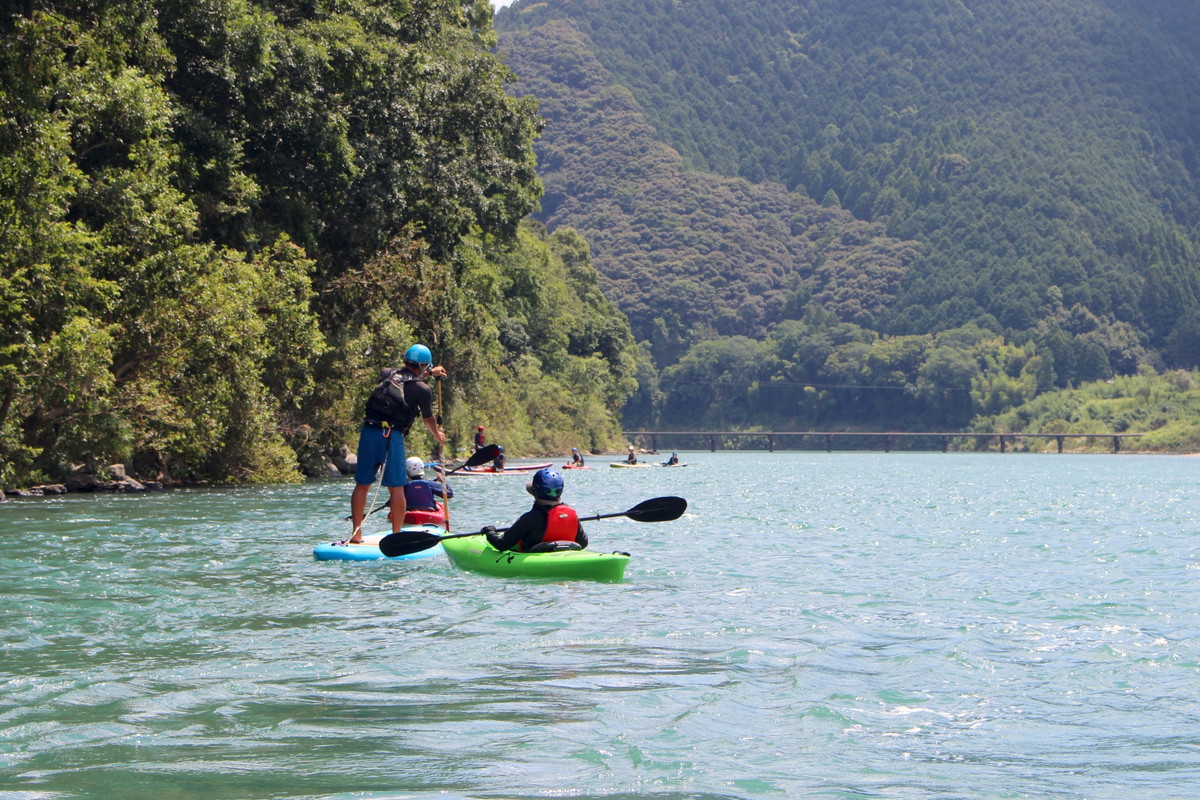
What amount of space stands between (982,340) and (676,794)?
603 ft

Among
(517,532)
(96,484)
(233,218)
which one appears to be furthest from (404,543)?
(233,218)

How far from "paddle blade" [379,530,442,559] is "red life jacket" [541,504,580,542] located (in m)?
1.29

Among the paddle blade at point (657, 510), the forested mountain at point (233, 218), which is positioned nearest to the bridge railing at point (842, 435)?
the forested mountain at point (233, 218)

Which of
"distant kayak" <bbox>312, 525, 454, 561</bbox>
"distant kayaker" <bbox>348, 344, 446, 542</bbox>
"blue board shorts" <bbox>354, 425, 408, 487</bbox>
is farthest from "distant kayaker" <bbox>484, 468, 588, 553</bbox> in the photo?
"blue board shorts" <bbox>354, 425, 408, 487</bbox>

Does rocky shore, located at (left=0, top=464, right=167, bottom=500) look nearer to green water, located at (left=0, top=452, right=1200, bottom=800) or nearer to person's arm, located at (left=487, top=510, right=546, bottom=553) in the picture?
green water, located at (left=0, top=452, right=1200, bottom=800)

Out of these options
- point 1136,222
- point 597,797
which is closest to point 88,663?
point 597,797

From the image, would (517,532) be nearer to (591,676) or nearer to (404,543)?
(404,543)

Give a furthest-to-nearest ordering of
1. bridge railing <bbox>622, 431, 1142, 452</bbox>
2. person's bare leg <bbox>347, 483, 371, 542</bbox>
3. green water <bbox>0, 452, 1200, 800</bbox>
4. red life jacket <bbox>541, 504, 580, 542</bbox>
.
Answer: bridge railing <bbox>622, 431, 1142, 452</bbox>, person's bare leg <bbox>347, 483, 371, 542</bbox>, red life jacket <bbox>541, 504, 580, 542</bbox>, green water <bbox>0, 452, 1200, 800</bbox>

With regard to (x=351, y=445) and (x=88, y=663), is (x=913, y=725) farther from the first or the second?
(x=351, y=445)

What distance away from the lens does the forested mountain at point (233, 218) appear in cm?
2355

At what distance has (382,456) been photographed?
15836 mm

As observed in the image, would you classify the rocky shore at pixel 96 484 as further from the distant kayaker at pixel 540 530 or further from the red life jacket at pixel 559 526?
the red life jacket at pixel 559 526

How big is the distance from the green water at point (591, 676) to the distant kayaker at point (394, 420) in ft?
3.52

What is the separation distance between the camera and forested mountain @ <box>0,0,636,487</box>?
77.3 ft
